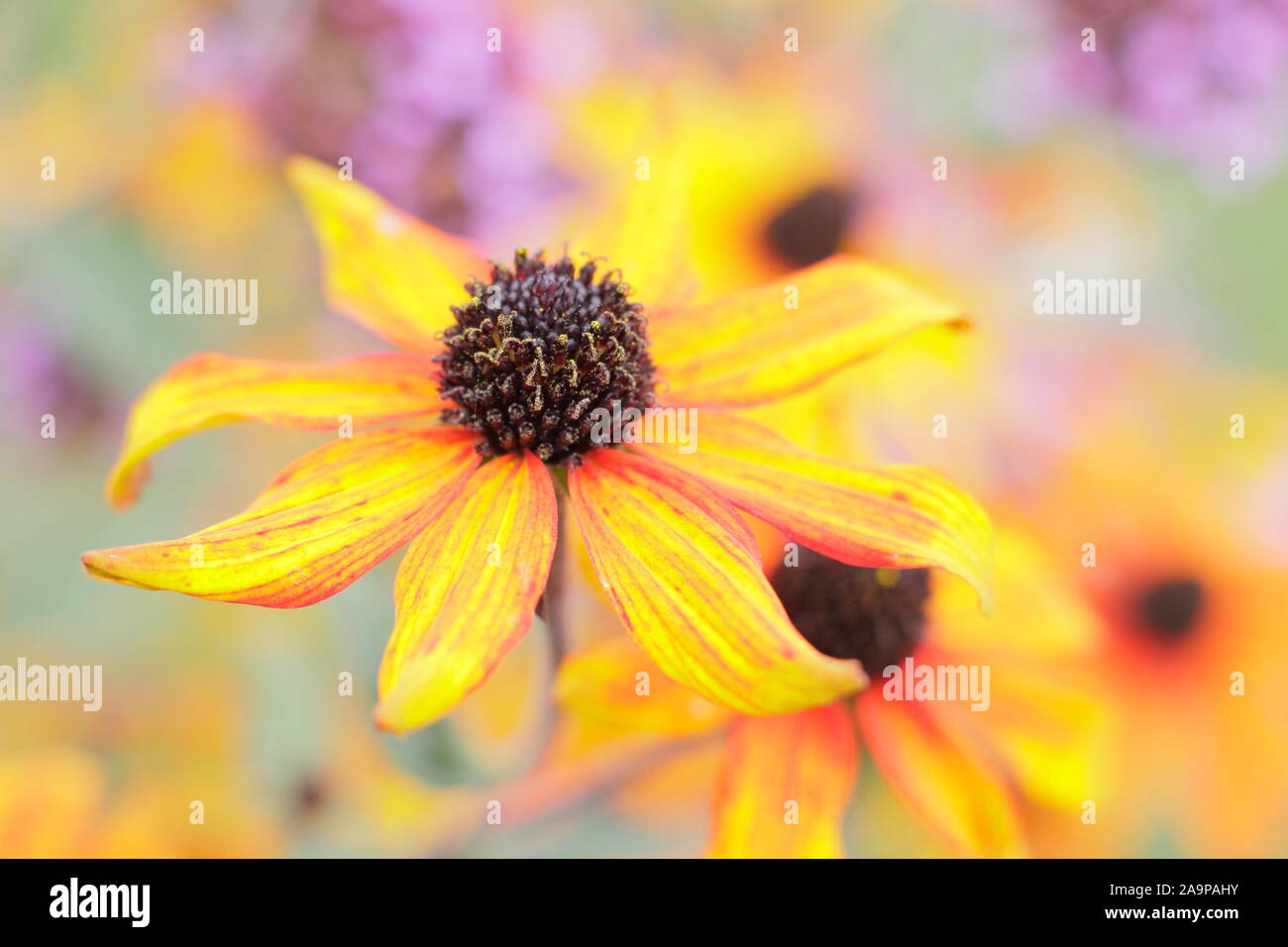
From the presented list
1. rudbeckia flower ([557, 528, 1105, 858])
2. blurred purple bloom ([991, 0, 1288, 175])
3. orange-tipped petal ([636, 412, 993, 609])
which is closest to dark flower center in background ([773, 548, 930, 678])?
rudbeckia flower ([557, 528, 1105, 858])

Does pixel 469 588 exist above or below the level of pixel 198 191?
below

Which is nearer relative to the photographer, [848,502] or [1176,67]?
[848,502]

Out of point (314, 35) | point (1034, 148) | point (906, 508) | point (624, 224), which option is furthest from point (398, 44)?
point (1034, 148)

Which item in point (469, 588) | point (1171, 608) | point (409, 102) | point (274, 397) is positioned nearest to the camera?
point (469, 588)

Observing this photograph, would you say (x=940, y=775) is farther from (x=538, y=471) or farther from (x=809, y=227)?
(x=809, y=227)

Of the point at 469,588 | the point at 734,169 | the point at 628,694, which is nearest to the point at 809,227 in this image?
the point at 734,169

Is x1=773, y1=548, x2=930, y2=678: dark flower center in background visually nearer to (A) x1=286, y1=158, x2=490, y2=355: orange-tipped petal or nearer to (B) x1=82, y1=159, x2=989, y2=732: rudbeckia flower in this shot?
(B) x1=82, y1=159, x2=989, y2=732: rudbeckia flower

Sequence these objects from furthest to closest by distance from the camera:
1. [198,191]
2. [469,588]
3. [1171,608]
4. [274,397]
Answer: [198,191], [1171,608], [274,397], [469,588]
